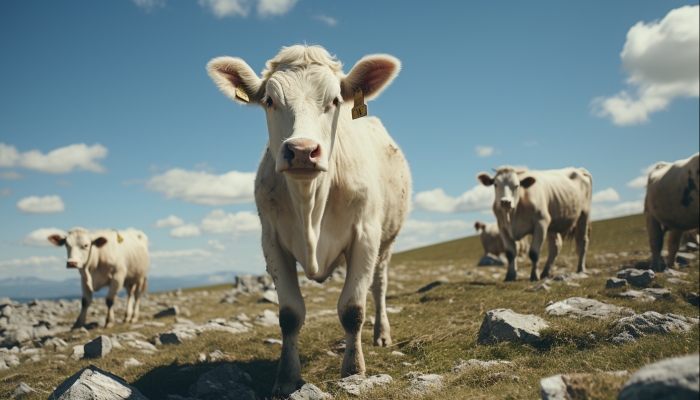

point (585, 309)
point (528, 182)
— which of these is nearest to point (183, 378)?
point (585, 309)

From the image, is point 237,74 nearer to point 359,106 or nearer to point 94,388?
point 359,106

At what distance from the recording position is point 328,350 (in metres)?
7.38

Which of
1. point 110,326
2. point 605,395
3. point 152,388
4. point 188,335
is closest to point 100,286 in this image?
point 110,326

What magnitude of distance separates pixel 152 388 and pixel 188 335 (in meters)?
3.72

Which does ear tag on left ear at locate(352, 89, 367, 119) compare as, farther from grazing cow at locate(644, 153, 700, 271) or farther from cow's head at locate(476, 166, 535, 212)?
grazing cow at locate(644, 153, 700, 271)

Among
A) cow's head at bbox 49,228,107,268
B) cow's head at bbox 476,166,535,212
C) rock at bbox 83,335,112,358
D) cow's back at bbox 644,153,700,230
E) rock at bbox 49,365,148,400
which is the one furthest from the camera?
cow's head at bbox 49,228,107,268

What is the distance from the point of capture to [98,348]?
29.1 ft

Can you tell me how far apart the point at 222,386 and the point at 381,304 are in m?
3.23

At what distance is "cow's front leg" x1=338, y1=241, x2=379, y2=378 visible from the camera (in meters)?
5.67

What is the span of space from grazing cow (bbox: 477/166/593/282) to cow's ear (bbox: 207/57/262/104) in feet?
34.6

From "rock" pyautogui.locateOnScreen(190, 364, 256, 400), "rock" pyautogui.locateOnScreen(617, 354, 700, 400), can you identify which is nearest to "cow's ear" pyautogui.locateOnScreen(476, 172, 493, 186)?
"rock" pyautogui.locateOnScreen(190, 364, 256, 400)

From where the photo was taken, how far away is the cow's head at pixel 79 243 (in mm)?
15359

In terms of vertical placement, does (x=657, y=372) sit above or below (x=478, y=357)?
above

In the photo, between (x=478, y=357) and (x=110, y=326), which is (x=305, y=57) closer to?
(x=478, y=357)
